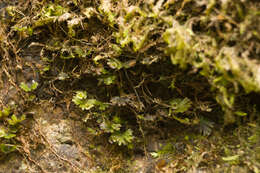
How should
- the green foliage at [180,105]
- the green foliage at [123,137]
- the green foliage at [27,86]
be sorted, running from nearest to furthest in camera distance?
the green foliage at [180,105], the green foliage at [123,137], the green foliage at [27,86]

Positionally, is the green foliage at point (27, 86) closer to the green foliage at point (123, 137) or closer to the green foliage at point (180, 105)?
the green foliage at point (123, 137)

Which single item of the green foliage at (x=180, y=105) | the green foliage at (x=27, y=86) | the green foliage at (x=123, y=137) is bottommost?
the green foliage at (x=123, y=137)

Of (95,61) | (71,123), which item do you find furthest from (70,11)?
(71,123)

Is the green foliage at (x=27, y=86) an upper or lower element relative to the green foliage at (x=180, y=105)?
lower

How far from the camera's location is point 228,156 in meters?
1.59

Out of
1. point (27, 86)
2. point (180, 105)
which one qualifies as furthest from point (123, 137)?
point (27, 86)

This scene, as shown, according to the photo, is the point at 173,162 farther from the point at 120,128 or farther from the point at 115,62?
the point at 115,62

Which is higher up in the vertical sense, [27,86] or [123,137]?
[27,86]

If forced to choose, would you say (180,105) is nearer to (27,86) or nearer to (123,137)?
(123,137)

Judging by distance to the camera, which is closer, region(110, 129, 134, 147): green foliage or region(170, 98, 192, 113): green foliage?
region(170, 98, 192, 113): green foliage

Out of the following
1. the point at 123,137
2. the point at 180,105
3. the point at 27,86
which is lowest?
the point at 123,137

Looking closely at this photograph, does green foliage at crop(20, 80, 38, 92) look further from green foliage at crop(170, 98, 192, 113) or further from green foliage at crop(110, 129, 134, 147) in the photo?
green foliage at crop(170, 98, 192, 113)

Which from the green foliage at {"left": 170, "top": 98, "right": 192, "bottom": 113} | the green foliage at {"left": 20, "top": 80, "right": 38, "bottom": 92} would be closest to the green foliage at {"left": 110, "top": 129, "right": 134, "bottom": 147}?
the green foliage at {"left": 170, "top": 98, "right": 192, "bottom": 113}

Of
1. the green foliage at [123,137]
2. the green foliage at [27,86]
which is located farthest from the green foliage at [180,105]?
the green foliage at [27,86]
